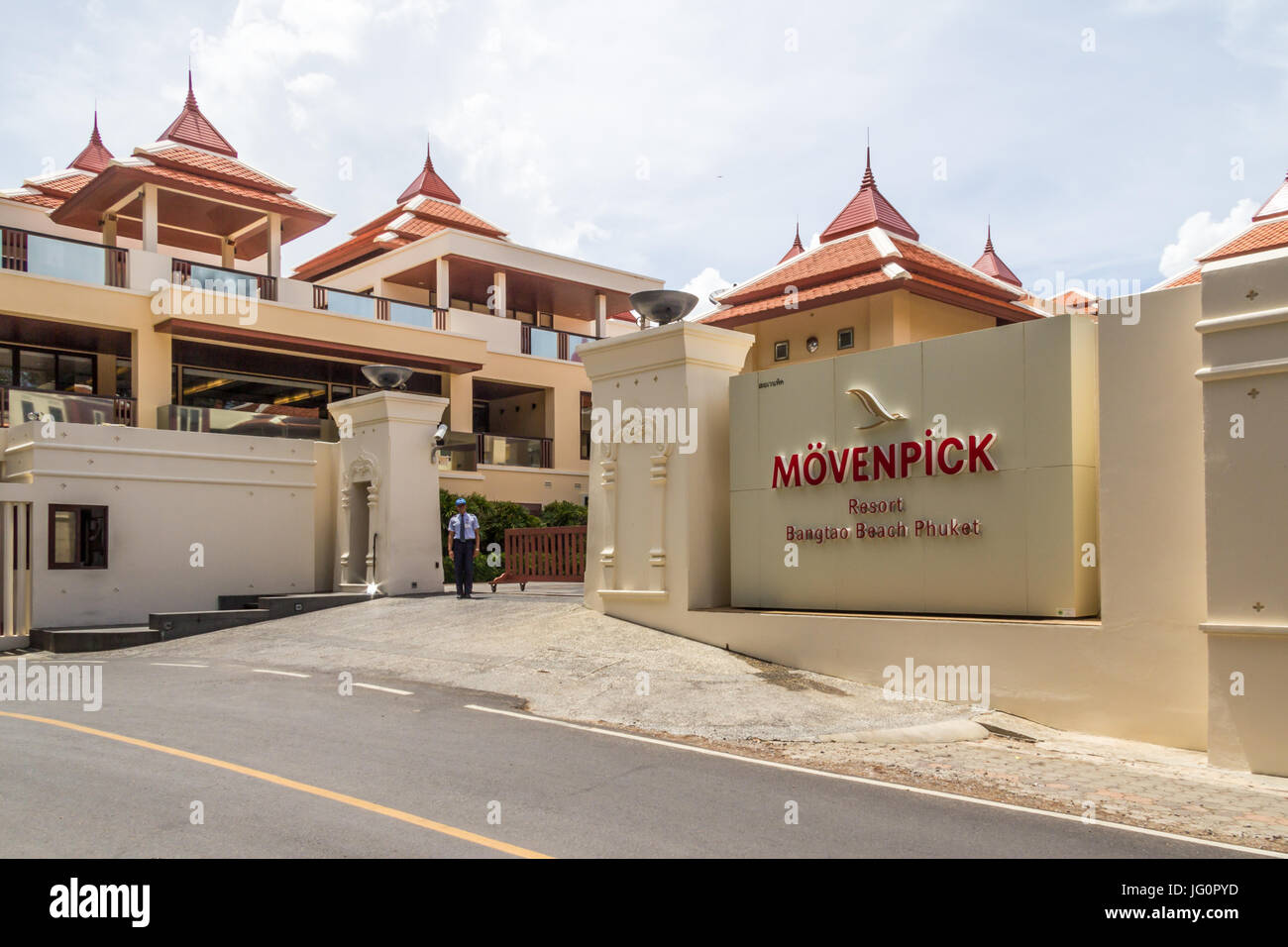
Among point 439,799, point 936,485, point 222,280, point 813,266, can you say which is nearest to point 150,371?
point 222,280

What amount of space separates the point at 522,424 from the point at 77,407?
684 inches

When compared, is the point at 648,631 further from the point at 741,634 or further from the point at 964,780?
the point at 964,780

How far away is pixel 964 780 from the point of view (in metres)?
8.91

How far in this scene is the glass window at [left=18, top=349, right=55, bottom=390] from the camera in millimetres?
29828

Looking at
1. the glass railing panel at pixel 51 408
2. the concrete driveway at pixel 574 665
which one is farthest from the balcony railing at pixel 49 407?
the concrete driveway at pixel 574 665

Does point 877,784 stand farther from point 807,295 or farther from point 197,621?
point 807,295

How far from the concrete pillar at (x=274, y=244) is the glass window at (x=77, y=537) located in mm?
13402

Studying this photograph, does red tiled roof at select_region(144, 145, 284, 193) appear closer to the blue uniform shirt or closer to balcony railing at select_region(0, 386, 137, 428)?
balcony railing at select_region(0, 386, 137, 428)

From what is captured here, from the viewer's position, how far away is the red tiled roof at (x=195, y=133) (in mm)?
32594

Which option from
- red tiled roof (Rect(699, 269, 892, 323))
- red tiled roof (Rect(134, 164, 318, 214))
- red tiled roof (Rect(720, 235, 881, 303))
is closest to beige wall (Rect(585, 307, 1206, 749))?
red tiled roof (Rect(699, 269, 892, 323))

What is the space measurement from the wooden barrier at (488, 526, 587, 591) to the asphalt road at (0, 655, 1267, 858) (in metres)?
10.6

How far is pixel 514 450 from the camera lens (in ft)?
117

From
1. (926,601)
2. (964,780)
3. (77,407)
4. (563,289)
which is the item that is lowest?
A: (964,780)

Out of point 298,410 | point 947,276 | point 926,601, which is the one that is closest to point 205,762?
point 926,601
